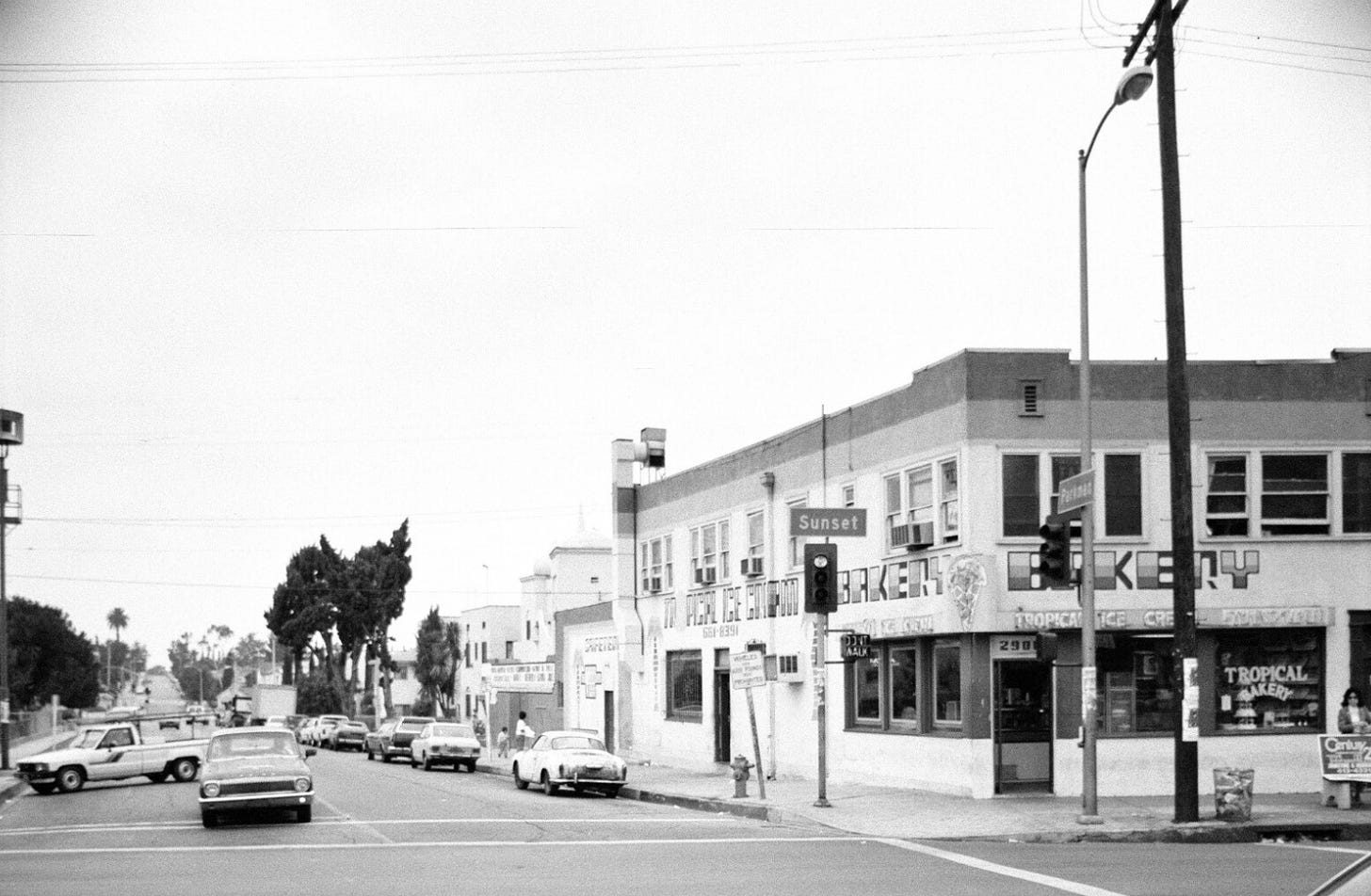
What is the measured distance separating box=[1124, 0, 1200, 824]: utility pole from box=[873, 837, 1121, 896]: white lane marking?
4141mm

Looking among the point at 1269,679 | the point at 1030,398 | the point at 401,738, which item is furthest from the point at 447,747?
the point at 1269,679

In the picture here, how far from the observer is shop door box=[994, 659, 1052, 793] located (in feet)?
85.7

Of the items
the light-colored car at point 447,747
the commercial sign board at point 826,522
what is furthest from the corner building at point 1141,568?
the light-colored car at point 447,747

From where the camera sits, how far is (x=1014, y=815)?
899 inches

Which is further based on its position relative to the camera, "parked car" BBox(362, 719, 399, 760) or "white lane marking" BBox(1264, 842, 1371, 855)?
"parked car" BBox(362, 719, 399, 760)

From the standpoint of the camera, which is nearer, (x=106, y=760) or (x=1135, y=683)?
(x=1135, y=683)

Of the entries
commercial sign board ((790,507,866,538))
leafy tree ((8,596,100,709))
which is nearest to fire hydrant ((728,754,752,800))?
commercial sign board ((790,507,866,538))

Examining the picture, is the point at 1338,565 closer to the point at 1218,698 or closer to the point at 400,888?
the point at 1218,698

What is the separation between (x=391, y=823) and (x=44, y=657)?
73.8 meters

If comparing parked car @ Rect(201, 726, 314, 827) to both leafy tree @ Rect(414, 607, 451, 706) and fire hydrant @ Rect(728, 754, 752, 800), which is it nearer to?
fire hydrant @ Rect(728, 754, 752, 800)

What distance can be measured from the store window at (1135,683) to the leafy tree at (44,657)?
2669 inches

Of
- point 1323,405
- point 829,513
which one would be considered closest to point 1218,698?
point 1323,405

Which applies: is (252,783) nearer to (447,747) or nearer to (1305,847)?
(1305,847)

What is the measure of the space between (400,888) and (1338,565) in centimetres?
1793
